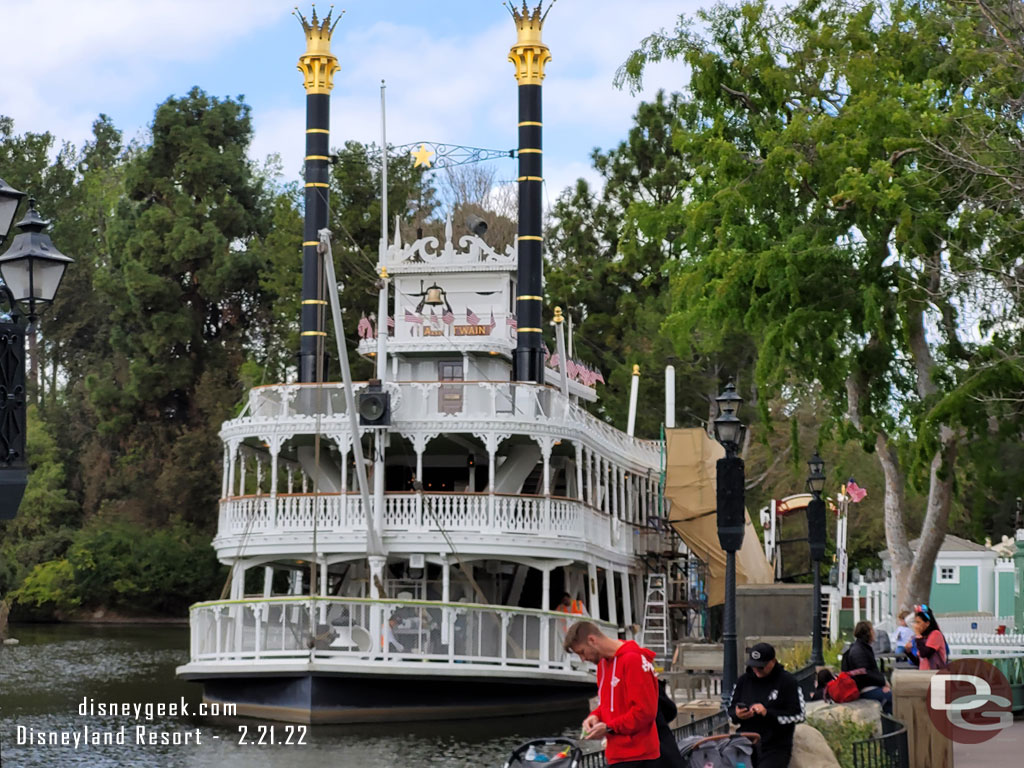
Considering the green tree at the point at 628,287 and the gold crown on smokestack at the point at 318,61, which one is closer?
the gold crown on smokestack at the point at 318,61

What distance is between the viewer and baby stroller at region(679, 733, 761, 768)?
10.6 meters

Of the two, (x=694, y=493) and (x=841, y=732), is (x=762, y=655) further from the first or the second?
(x=694, y=493)

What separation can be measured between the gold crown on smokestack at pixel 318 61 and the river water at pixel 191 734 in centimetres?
1311

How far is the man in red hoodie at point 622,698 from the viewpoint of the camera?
901 centimetres

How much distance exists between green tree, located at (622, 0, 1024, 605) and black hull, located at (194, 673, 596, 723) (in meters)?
6.58

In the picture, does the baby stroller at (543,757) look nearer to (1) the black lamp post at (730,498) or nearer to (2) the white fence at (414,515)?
(1) the black lamp post at (730,498)

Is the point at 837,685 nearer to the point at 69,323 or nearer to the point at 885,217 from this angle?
the point at 885,217

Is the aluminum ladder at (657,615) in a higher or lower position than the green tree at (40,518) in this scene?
lower

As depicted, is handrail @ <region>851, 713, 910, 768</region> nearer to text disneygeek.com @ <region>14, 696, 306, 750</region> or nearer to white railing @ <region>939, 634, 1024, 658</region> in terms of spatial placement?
white railing @ <region>939, 634, 1024, 658</region>

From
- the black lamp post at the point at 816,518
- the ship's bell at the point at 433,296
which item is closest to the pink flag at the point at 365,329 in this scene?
the ship's bell at the point at 433,296

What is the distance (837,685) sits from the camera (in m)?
15.5

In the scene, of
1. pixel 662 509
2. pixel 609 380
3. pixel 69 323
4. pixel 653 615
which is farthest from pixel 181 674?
pixel 69 323

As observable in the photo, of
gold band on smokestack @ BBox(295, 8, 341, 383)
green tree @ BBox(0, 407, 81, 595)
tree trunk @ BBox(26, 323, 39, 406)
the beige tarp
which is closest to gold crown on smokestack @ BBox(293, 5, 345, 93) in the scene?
gold band on smokestack @ BBox(295, 8, 341, 383)

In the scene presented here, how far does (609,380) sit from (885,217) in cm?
3005
